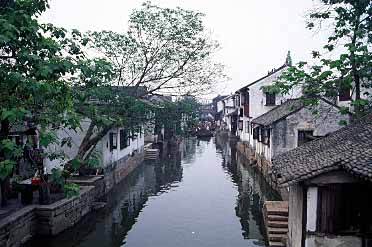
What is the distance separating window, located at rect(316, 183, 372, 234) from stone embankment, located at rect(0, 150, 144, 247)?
409 inches

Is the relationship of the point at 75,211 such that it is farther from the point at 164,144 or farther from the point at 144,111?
the point at 164,144

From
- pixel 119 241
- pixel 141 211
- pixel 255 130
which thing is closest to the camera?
pixel 119 241

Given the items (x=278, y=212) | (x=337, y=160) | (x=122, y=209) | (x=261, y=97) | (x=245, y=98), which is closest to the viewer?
(x=337, y=160)

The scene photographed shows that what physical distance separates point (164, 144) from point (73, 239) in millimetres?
30048

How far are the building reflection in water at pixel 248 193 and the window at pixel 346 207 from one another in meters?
6.63

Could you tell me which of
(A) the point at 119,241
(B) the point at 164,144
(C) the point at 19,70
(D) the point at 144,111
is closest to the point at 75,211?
(A) the point at 119,241

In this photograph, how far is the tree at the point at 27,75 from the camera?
576cm

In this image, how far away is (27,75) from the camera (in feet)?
22.0

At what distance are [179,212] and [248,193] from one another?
6027mm

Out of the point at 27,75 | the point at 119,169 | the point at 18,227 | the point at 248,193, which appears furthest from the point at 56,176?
the point at 119,169

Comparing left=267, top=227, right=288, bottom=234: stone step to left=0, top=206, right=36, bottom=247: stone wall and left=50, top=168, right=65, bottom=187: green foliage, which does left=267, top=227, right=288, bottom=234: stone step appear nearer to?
left=0, top=206, right=36, bottom=247: stone wall

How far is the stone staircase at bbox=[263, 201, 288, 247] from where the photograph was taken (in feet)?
43.8

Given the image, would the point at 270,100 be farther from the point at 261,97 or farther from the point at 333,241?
the point at 333,241

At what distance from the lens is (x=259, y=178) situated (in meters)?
26.6
